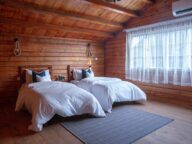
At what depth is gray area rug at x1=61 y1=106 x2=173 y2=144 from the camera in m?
2.39

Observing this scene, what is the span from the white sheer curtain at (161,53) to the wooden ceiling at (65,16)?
0.74 metres

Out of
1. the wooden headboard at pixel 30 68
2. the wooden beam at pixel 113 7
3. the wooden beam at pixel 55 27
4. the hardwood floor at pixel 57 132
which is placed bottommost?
the hardwood floor at pixel 57 132

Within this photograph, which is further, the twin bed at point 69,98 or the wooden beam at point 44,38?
the wooden beam at point 44,38

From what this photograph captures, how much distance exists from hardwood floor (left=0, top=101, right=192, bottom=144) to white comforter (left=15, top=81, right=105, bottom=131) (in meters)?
0.19

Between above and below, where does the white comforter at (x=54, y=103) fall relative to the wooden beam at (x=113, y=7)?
below

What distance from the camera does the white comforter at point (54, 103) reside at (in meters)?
2.75

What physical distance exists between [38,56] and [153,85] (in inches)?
134

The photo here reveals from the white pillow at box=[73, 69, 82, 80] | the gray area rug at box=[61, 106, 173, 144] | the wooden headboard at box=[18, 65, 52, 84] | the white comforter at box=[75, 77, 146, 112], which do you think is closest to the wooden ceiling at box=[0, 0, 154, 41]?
the wooden headboard at box=[18, 65, 52, 84]

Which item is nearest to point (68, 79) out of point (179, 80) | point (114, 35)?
point (114, 35)

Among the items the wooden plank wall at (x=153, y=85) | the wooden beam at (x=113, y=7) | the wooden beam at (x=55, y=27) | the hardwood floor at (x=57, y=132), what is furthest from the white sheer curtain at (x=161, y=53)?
the hardwood floor at (x=57, y=132)

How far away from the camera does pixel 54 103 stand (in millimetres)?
2861

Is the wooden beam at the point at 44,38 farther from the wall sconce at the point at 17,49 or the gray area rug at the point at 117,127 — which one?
the gray area rug at the point at 117,127

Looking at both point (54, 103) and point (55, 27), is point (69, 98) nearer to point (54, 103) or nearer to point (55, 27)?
point (54, 103)

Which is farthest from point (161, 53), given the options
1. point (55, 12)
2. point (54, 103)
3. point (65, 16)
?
point (54, 103)
